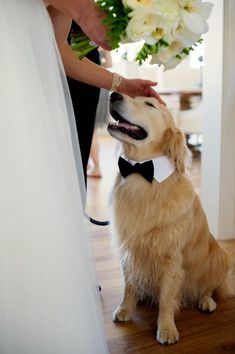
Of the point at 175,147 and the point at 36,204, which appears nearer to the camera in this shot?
the point at 36,204

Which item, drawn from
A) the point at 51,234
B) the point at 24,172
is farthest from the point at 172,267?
the point at 24,172

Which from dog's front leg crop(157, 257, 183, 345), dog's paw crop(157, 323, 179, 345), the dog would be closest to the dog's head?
the dog

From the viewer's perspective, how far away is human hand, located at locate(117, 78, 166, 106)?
1.51 m

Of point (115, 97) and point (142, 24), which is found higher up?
point (142, 24)

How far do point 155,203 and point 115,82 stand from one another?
0.50 m

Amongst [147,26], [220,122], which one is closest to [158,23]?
[147,26]

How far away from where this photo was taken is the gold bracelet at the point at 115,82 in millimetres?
1435

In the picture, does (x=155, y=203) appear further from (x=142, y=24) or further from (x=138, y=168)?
(x=142, y=24)

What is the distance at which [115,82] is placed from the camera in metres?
1.44

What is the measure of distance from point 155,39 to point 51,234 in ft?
1.59

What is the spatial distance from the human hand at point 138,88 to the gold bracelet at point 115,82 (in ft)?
0.13

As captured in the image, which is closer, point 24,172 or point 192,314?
point 24,172

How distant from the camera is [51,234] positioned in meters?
0.86

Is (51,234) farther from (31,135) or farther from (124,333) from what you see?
(124,333)
